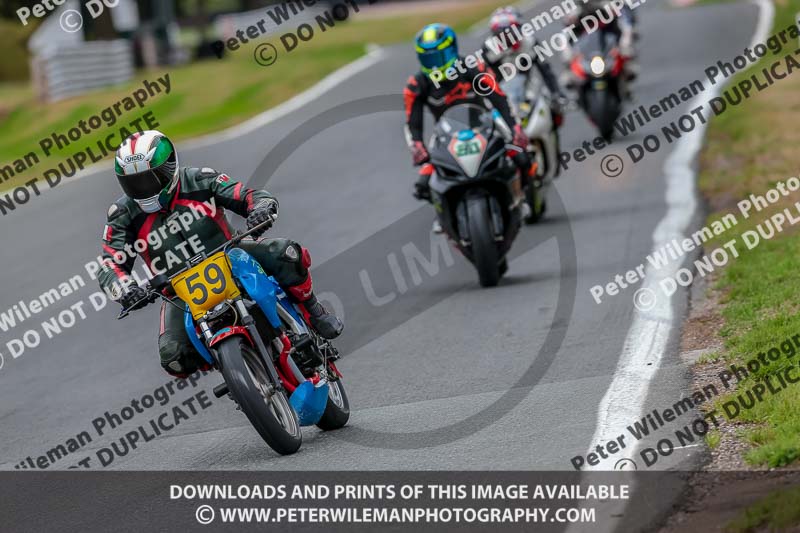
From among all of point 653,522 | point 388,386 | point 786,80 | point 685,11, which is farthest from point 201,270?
point 685,11

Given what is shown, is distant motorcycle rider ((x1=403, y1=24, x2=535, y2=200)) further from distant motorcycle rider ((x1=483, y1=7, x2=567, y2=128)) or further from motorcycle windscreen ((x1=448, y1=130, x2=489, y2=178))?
distant motorcycle rider ((x1=483, y1=7, x2=567, y2=128))

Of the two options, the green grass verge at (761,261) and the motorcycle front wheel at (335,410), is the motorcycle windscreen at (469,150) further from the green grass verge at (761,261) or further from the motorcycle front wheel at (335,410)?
the motorcycle front wheel at (335,410)

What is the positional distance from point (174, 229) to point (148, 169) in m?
0.43

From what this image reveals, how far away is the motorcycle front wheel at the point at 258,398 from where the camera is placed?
21.7 ft

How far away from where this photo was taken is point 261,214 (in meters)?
7.20

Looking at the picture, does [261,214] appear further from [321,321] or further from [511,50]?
[511,50]

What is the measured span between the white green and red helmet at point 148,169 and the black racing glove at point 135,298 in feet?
1.75

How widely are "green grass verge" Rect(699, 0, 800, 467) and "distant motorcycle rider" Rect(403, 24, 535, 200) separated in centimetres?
207

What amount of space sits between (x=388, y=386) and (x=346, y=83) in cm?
1863

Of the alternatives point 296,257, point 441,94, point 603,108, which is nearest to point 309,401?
point 296,257

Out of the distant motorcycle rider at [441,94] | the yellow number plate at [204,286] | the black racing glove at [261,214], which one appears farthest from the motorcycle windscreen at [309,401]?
the distant motorcycle rider at [441,94]

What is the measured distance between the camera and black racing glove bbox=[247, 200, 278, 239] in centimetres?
715

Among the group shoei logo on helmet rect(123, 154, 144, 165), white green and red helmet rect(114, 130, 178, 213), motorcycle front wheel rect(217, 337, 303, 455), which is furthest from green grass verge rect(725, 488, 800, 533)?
shoei logo on helmet rect(123, 154, 144, 165)

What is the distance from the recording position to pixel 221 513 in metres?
6.29
